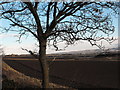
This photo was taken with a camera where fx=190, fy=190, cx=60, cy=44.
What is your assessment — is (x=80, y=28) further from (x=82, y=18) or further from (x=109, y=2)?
(x=109, y=2)

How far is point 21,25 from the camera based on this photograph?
22.5 feet

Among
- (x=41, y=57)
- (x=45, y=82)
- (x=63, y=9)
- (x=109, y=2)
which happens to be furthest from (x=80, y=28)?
(x=45, y=82)

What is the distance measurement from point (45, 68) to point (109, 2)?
318 centimetres

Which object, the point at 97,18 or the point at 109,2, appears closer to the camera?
the point at 109,2

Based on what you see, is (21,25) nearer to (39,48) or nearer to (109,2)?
(39,48)

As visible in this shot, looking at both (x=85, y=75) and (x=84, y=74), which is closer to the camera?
(x=85, y=75)

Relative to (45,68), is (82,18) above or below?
above

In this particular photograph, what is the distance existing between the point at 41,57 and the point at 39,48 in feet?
1.11

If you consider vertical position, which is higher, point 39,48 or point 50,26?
point 50,26

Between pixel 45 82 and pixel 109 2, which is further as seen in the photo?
pixel 45 82

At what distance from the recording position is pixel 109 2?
644cm

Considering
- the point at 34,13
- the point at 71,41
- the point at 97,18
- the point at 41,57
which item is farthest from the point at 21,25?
the point at 97,18

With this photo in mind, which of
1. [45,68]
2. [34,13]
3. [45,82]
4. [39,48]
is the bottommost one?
[45,82]

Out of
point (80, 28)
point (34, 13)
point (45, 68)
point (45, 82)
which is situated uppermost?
point (34, 13)
